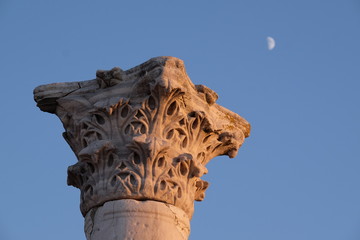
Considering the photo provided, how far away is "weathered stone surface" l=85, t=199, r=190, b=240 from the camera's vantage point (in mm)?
8656

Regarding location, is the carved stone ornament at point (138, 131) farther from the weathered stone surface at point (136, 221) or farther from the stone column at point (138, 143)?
the weathered stone surface at point (136, 221)

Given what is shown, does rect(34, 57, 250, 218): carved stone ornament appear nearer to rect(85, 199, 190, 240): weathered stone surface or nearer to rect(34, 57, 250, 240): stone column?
rect(34, 57, 250, 240): stone column

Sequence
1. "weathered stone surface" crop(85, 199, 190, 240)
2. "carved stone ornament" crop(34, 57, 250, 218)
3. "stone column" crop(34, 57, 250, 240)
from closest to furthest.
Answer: "weathered stone surface" crop(85, 199, 190, 240) → "stone column" crop(34, 57, 250, 240) → "carved stone ornament" crop(34, 57, 250, 218)

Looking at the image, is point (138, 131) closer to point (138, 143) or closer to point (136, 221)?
point (138, 143)

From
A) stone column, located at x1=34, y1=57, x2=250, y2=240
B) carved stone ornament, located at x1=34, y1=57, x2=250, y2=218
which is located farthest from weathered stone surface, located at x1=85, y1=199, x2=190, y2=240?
carved stone ornament, located at x1=34, y1=57, x2=250, y2=218

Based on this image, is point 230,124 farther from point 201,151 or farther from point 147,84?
point 147,84

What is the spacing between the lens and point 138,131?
9281 millimetres

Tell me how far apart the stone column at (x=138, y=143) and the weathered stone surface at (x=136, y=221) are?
1cm

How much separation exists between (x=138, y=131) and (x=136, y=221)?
122cm

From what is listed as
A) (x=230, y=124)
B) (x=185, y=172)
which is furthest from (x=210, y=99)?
(x=185, y=172)

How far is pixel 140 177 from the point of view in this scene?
29.5 ft

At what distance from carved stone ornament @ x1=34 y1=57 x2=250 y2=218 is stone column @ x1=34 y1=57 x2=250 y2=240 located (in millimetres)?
13

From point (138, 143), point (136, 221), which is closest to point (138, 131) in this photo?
point (138, 143)

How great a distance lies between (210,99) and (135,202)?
6.82 feet
